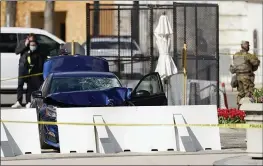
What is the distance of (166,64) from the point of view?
74.4 feet

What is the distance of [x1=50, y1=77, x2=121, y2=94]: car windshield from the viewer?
16866 mm

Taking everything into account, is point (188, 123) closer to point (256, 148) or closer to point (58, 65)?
point (256, 148)

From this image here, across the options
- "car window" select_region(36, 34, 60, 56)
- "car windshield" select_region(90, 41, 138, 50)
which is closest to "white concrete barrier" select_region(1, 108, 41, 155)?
"car windshield" select_region(90, 41, 138, 50)

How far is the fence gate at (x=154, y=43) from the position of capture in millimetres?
22734

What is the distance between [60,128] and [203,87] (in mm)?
8422

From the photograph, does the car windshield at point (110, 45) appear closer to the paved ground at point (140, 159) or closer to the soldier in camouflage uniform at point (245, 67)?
the soldier in camouflage uniform at point (245, 67)

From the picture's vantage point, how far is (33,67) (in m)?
23.6

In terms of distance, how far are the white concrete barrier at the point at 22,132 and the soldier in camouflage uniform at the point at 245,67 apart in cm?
789

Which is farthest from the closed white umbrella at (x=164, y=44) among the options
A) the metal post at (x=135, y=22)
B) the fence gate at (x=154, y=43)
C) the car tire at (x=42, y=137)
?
the car tire at (x=42, y=137)

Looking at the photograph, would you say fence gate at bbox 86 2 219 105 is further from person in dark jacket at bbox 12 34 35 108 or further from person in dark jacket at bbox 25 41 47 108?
person in dark jacket at bbox 12 34 35 108

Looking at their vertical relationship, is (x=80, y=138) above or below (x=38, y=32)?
below

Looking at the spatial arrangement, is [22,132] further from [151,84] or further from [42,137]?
[151,84]

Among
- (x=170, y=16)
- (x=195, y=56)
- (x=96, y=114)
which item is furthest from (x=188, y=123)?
(x=170, y=16)

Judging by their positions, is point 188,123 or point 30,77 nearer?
point 188,123
